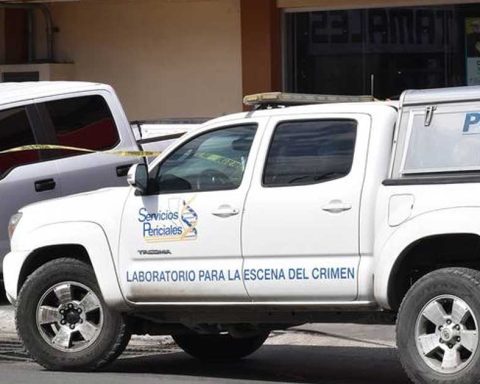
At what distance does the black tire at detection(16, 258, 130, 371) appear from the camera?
927cm

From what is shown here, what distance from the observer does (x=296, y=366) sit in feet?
32.7

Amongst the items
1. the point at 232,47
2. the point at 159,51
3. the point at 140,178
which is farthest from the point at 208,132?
the point at 159,51

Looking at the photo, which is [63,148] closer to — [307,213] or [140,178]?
[140,178]

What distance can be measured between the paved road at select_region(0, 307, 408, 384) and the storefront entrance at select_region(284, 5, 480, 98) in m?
4.90

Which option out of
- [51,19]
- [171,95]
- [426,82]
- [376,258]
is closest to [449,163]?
[376,258]

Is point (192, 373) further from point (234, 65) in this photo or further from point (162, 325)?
point (234, 65)

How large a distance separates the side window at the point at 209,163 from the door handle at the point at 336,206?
78 cm

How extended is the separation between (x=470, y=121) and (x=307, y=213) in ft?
3.97

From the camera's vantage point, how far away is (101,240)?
9.23 m

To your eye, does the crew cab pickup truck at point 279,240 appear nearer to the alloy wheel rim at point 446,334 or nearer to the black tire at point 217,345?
the alloy wheel rim at point 446,334

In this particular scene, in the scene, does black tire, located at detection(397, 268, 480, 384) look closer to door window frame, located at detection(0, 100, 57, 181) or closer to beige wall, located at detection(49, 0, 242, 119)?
door window frame, located at detection(0, 100, 57, 181)

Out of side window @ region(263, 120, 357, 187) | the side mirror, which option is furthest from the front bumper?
side window @ region(263, 120, 357, 187)

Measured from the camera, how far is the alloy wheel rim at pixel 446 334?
25.4ft

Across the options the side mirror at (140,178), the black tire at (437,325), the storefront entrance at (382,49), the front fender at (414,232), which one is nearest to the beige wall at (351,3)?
the storefront entrance at (382,49)
